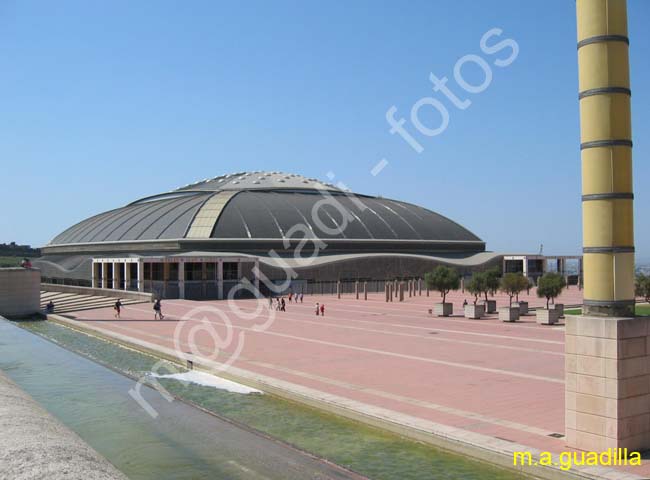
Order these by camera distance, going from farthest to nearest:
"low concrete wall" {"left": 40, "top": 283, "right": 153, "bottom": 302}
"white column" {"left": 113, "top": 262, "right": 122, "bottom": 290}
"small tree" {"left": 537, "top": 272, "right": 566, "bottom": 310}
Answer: "white column" {"left": 113, "top": 262, "right": 122, "bottom": 290}, "low concrete wall" {"left": 40, "top": 283, "right": 153, "bottom": 302}, "small tree" {"left": 537, "top": 272, "right": 566, "bottom": 310}

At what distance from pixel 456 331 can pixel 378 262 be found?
3485cm

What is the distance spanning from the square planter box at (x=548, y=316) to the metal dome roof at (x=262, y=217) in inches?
1368

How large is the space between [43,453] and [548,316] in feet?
87.8

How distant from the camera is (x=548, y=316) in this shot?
96.2 feet

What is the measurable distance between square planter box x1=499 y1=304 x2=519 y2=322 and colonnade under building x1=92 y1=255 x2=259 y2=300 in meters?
25.7

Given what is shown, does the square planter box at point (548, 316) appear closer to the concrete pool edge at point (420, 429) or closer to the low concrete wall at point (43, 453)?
the concrete pool edge at point (420, 429)

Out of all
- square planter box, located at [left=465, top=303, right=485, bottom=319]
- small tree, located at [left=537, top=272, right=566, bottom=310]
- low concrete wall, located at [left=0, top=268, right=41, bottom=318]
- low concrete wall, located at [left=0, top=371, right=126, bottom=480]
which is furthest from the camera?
low concrete wall, located at [left=0, top=268, right=41, bottom=318]

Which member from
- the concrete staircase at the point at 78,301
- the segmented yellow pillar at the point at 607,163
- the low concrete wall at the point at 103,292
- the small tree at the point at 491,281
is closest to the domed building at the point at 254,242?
the low concrete wall at the point at 103,292

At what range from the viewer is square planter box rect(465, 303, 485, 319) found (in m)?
32.5

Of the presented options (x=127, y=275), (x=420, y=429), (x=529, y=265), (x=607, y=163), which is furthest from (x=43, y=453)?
(x=529, y=265)

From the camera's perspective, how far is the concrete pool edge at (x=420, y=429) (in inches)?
363

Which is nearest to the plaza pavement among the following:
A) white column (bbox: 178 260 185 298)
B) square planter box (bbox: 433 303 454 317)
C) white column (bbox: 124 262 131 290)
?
square planter box (bbox: 433 303 454 317)

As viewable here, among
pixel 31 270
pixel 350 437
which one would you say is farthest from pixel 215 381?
pixel 31 270

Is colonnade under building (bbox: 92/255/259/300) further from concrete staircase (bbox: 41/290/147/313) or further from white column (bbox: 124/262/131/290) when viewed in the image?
concrete staircase (bbox: 41/290/147/313)
